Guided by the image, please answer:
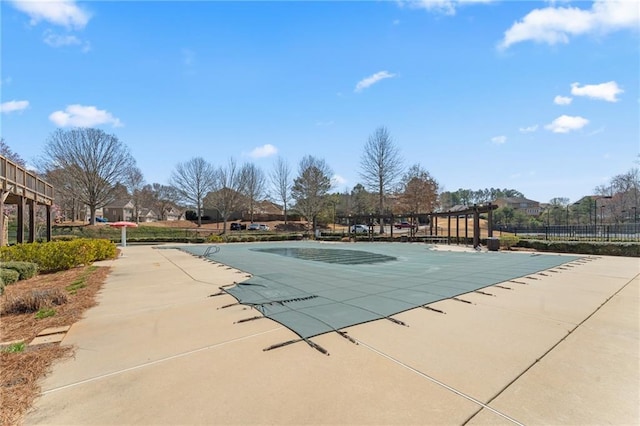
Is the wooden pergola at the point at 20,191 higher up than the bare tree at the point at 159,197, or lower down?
lower down

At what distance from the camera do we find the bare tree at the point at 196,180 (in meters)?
42.7

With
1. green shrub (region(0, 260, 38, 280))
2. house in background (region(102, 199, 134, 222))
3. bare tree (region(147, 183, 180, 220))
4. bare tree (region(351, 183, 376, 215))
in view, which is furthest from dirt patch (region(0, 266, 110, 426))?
house in background (region(102, 199, 134, 222))

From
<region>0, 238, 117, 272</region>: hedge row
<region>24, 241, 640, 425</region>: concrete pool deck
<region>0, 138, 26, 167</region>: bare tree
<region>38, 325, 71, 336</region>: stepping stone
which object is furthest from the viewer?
<region>0, 138, 26, 167</region>: bare tree

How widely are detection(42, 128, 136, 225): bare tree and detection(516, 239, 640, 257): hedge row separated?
4056cm

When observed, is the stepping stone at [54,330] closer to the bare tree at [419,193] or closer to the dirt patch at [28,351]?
the dirt patch at [28,351]

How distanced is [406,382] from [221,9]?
1033 centimetres

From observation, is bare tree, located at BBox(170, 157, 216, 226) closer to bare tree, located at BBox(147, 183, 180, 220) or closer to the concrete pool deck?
bare tree, located at BBox(147, 183, 180, 220)

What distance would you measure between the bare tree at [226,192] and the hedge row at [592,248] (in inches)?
1395

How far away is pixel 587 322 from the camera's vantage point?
4.34 meters

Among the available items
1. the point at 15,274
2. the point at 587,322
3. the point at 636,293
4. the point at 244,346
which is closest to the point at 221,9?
the point at 15,274

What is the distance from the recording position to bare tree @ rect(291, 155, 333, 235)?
4294 centimetres

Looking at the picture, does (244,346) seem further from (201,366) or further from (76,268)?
(76,268)

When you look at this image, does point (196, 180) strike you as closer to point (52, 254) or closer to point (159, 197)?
point (159, 197)

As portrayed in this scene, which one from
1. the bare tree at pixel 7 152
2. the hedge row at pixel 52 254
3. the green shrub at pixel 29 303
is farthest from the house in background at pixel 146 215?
the green shrub at pixel 29 303
